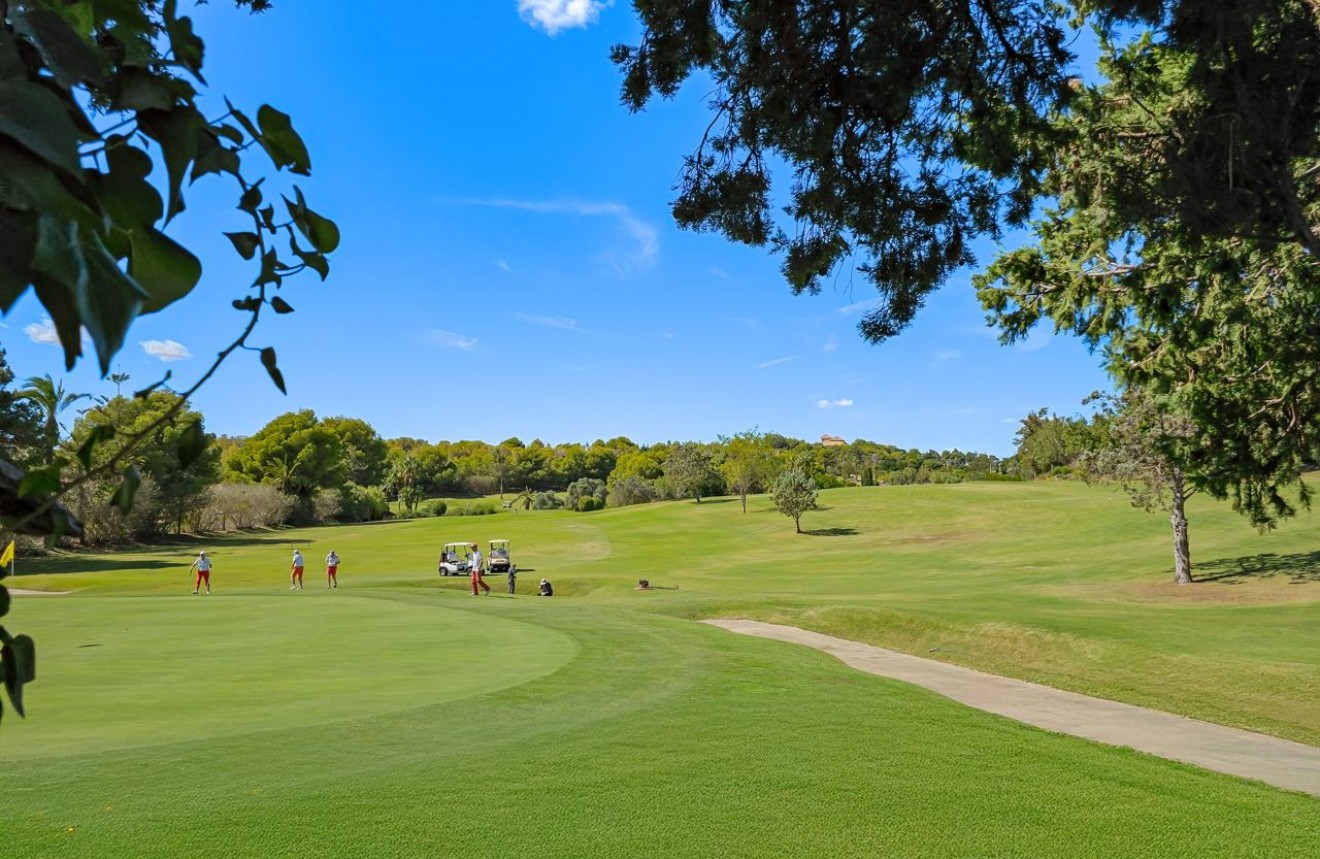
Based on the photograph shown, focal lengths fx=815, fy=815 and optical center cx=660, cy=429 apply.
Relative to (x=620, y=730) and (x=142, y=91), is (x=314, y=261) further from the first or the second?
(x=620, y=730)

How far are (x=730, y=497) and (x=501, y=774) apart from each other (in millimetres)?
69303

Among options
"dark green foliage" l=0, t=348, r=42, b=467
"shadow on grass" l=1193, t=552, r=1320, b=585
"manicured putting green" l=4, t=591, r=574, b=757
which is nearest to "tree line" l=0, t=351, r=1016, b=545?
"dark green foliage" l=0, t=348, r=42, b=467

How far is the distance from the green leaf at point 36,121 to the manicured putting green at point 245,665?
782 centimetres

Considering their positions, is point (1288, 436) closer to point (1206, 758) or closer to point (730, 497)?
point (1206, 758)

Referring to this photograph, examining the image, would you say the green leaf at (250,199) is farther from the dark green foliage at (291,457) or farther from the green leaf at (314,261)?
the dark green foliage at (291,457)

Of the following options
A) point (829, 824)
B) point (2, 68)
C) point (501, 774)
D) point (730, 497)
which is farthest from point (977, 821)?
point (730, 497)

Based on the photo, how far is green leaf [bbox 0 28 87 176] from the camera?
0.53 m

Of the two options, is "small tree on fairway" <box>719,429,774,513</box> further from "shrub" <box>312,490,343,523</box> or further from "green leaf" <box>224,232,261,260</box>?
"green leaf" <box>224,232,261,260</box>

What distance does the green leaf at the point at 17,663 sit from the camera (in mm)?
765

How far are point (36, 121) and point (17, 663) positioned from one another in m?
0.54

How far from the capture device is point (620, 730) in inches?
282

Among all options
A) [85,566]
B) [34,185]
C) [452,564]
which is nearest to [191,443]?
[34,185]

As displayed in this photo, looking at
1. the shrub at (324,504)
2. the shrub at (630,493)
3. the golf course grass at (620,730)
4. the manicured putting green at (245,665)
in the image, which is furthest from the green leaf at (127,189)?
the shrub at (324,504)

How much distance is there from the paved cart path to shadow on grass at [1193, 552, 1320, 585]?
16738mm
